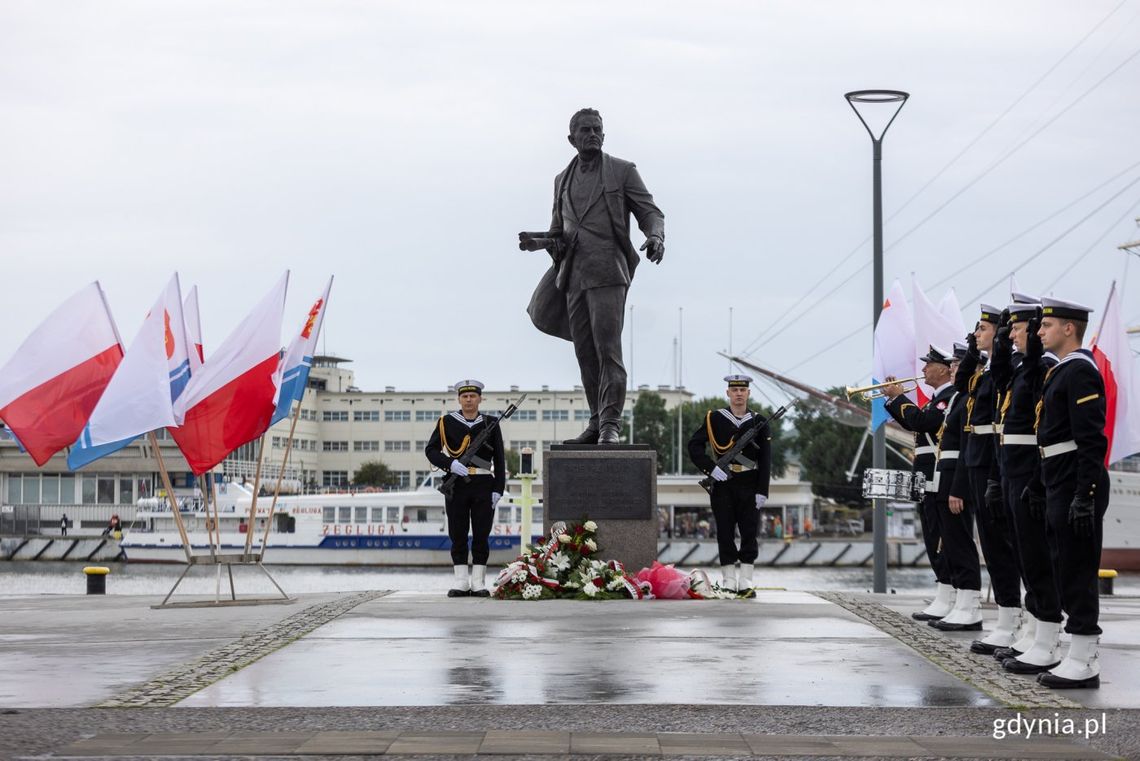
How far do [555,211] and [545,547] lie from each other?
3174mm

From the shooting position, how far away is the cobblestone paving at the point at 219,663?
27.9ft

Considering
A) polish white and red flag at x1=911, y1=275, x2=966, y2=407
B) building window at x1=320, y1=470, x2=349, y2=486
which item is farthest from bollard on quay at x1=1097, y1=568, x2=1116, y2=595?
building window at x1=320, y1=470, x2=349, y2=486

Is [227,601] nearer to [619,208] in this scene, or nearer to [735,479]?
[735,479]

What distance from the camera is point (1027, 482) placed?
995 cm

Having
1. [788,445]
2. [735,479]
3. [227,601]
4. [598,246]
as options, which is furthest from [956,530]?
[788,445]

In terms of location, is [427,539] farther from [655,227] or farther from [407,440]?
[407,440]

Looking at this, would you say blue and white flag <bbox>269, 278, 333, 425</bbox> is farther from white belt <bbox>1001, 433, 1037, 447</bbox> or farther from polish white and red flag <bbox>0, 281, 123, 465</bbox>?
white belt <bbox>1001, 433, 1037, 447</bbox>

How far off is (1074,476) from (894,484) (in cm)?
562

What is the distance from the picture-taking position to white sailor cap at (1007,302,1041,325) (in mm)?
9914

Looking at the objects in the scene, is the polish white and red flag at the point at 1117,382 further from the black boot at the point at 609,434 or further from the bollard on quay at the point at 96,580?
the bollard on quay at the point at 96,580

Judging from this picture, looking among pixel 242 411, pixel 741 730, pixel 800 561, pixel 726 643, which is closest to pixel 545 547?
pixel 242 411

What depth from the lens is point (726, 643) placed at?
10.9 meters
